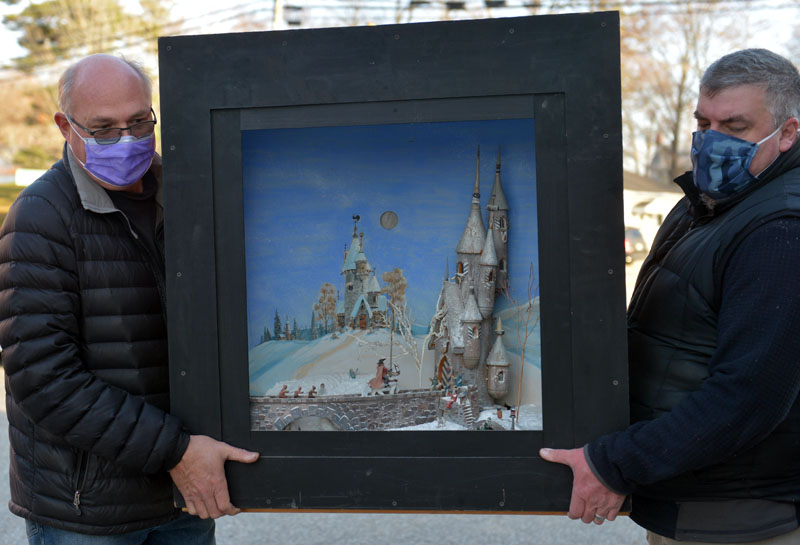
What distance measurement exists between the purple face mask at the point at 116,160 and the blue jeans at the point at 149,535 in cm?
100

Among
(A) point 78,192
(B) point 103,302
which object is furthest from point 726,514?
(A) point 78,192

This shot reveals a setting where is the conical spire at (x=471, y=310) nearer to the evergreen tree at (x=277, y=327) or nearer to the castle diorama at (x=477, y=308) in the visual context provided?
the castle diorama at (x=477, y=308)

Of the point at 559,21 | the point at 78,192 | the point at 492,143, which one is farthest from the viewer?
the point at 78,192

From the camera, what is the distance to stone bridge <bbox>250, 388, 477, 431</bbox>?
2041 millimetres

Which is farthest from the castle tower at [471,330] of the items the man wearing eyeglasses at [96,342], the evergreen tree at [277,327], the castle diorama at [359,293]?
the man wearing eyeglasses at [96,342]

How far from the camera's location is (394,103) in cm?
193

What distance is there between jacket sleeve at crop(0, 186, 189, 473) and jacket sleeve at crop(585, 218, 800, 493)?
117cm

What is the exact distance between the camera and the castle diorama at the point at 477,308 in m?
2.00

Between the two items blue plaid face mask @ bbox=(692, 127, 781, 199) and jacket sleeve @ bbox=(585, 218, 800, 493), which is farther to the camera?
blue plaid face mask @ bbox=(692, 127, 781, 199)

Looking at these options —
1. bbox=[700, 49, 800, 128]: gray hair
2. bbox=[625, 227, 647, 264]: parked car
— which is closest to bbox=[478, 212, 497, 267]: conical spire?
bbox=[700, 49, 800, 128]: gray hair

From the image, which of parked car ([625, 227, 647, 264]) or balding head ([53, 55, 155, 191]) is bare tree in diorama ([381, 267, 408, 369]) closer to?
balding head ([53, 55, 155, 191])

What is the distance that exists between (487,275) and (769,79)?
0.86 m

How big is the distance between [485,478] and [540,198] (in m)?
0.73

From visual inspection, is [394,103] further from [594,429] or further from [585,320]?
[594,429]
